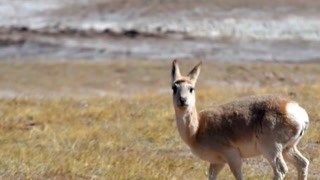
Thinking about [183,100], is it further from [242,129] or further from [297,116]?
[297,116]

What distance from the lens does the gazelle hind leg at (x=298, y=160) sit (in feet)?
32.3

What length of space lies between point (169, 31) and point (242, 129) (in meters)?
35.6

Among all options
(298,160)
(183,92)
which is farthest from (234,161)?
(183,92)

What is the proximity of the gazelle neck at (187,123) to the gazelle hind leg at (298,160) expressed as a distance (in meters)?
0.95

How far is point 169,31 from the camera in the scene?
45.1 m

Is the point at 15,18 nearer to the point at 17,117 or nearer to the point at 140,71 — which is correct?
the point at 140,71

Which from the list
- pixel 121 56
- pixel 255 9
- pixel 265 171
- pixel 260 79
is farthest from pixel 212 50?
pixel 265 171

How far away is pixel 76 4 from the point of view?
53312 mm

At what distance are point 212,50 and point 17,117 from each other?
24.8 metres

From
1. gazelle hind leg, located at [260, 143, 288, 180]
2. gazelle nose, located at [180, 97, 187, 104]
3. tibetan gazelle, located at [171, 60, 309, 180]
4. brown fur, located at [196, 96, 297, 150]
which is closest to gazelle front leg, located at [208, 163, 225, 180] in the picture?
tibetan gazelle, located at [171, 60, 309, 180]

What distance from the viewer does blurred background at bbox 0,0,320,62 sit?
4062 centimetres

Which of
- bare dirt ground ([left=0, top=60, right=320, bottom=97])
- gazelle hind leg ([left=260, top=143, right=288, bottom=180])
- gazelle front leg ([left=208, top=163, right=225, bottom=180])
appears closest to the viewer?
gazelle hind leg ([left=260, top=143, right=288, bottom=180])

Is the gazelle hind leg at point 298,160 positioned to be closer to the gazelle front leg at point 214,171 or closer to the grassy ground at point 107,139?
the gazelle front leg at point 214,171

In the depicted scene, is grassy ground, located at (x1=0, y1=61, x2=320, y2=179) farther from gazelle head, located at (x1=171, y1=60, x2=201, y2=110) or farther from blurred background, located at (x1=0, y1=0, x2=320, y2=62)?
blurred background, located at (x1=0, y1=0, x2=320, y2=62)
